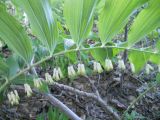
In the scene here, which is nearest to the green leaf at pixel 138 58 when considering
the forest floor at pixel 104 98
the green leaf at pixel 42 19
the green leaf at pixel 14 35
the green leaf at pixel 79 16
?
the green leaf at pixel 79 16

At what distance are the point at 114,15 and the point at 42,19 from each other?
344 mm

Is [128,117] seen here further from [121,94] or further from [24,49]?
[24,49]

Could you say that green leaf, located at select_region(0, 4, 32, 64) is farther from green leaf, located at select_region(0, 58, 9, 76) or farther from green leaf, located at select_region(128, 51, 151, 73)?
green leaf, located at select_region(128, 51, 151, 73)

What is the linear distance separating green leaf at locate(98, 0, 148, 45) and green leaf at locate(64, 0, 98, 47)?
72 millimetres

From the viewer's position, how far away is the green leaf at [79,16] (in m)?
1.29

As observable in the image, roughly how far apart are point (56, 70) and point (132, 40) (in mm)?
443

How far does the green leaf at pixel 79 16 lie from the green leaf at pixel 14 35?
24 cm

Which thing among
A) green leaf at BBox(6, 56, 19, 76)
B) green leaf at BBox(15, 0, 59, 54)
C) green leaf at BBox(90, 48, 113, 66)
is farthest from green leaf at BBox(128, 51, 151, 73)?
green leaf at BBox(6, 56, 19, 76)

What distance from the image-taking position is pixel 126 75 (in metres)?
4.25

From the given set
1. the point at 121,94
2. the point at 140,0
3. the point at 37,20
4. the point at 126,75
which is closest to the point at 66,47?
the point at 37,20

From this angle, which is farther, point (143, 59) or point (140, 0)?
point (143, 59)

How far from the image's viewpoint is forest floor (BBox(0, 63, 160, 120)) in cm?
336

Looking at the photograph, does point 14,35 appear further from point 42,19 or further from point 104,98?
point 104,98

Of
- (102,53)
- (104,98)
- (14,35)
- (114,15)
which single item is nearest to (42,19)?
(14,35)
